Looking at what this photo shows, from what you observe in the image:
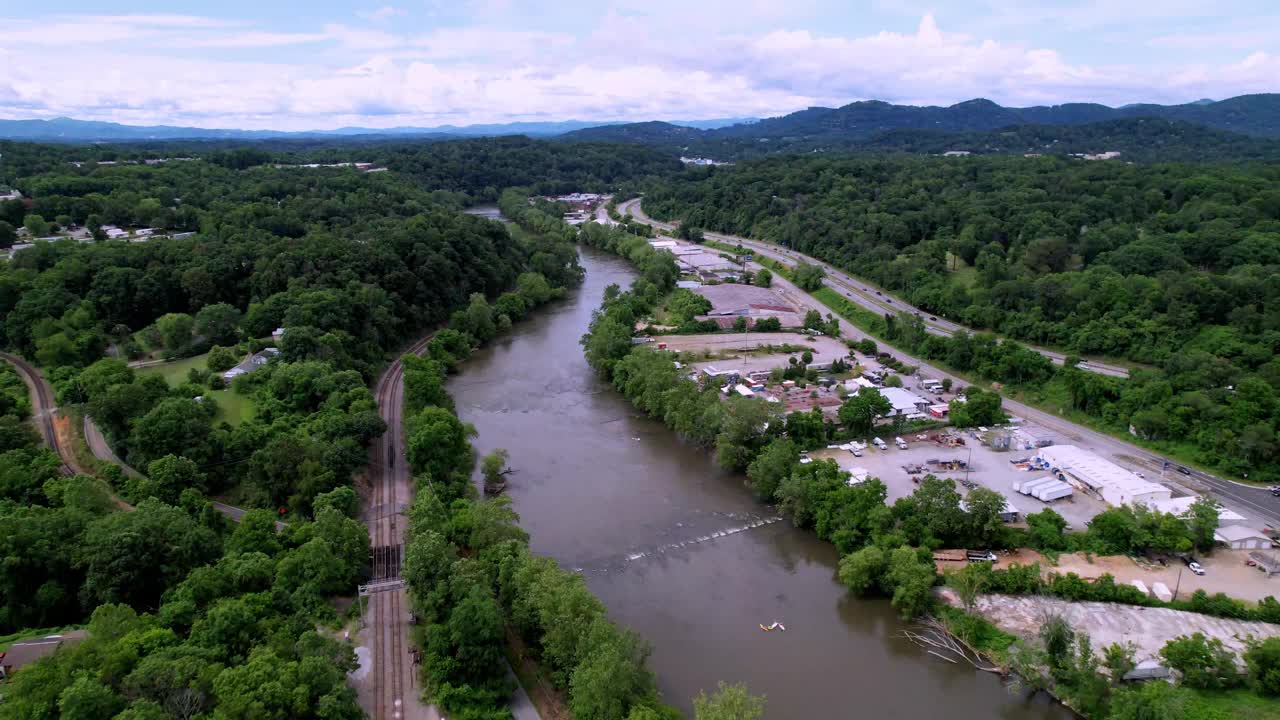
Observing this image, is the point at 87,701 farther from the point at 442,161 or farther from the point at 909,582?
the point at 442,161

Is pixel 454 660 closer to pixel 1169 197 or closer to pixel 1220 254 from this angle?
pixel 1220 254

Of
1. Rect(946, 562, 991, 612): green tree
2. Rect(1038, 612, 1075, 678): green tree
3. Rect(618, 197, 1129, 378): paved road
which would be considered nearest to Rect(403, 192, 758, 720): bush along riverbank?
Rect(946, 562, 991, 612): green tree

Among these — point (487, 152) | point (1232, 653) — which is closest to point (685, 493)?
point (1232, 653)

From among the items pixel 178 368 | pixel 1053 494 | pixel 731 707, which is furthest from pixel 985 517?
pixel 178 368

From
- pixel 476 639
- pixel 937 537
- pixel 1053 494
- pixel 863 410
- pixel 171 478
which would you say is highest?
pixel 171 478

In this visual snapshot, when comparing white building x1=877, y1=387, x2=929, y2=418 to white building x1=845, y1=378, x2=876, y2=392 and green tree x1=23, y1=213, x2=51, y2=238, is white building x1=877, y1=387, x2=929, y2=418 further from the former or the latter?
green tree x1=23, y1=213, x2=51, y2=238
